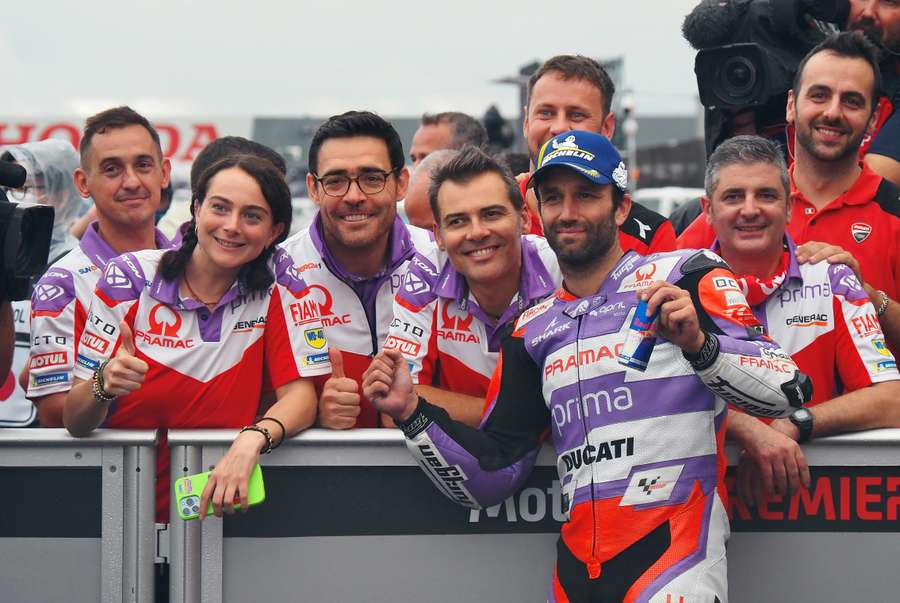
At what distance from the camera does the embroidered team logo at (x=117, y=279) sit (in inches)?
146

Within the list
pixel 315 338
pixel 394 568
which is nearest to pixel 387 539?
pixel 394 568

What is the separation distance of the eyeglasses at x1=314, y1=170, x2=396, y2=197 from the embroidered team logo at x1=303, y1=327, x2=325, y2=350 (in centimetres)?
65

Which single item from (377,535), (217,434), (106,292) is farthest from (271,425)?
(106,292)

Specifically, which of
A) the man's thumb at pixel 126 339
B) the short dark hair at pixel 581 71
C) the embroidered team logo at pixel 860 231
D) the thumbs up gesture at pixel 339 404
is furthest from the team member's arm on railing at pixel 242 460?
the embroidered team logo at pixel 860 231

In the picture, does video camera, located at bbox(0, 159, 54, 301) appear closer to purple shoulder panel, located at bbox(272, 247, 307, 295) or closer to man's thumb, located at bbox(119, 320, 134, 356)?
man's thumb, located at bbox(119, 320, 134, 356)

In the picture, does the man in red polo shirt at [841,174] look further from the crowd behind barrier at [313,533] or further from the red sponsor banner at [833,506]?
→ the crowd behind barrier at [313,533]

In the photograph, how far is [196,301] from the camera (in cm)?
373

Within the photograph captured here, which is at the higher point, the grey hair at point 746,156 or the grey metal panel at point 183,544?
the grey hair at point 746,156

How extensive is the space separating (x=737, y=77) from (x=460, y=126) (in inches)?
84.1

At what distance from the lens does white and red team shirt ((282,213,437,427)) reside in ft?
14.0

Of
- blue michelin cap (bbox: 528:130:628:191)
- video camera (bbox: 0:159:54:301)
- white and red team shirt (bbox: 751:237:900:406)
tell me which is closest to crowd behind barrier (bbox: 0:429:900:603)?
white and red team shirt (bbox: 751:237:900:406)

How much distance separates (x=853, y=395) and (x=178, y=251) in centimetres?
218

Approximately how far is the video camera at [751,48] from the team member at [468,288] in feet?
4.46

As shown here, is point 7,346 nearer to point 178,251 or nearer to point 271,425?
point 178,251
